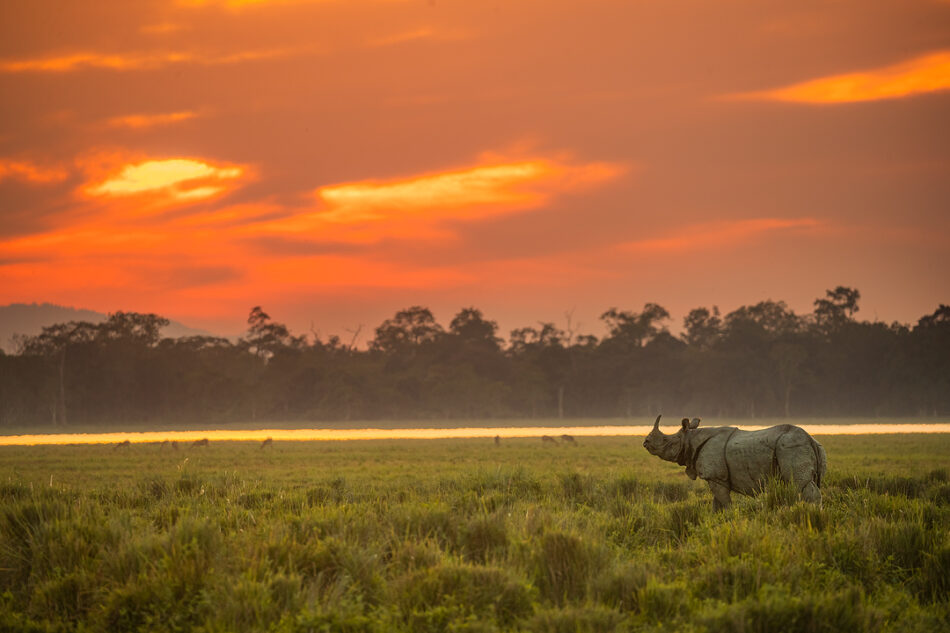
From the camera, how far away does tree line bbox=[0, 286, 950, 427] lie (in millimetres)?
126062

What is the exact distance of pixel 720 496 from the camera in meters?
16.5

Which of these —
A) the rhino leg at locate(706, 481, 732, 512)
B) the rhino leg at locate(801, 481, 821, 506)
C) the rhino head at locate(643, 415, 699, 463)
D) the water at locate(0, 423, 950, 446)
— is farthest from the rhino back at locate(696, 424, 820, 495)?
the water at locate(0, 423, 950, 446)

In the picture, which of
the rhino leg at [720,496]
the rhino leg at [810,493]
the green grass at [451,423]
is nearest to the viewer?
the rhino leg at [810,493]

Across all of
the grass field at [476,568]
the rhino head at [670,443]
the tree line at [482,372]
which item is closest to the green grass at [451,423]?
the tree line at [482,372]

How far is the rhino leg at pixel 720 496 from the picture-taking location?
16.3 m

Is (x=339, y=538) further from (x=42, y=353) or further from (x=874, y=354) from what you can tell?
(x=874, y=354)

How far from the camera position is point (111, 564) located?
1087cm

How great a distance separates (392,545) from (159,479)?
11087mm

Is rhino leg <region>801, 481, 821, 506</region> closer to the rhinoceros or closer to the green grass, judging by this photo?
the rhinoceros

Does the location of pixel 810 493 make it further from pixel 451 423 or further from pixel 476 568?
pixel 451 423

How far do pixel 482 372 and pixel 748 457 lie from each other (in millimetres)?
127694

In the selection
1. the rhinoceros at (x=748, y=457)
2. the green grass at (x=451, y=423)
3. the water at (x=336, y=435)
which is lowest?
the green grass at (x=451, y=423)

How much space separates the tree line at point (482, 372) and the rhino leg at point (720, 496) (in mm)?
114799

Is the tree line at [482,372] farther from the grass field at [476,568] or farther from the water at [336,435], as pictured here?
the grass field at [476,568]
